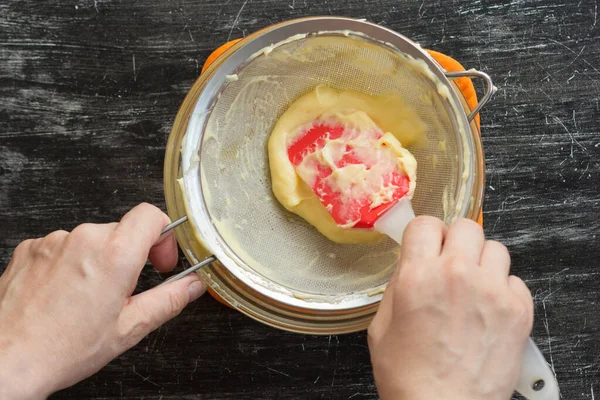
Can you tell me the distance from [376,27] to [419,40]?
275mm

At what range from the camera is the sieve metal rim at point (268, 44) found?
3.47ft

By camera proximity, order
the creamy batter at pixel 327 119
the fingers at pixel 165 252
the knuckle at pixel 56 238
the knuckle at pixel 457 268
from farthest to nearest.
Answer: the creamy batter at pixel 327 119 → the fingers at pixel 165 252 → the knuckle at pixel 56 238 → the knuckle at pixel 457 268

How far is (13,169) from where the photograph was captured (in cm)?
131

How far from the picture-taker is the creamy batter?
1.18 metres

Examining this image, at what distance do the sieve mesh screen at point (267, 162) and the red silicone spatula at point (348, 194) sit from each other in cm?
9

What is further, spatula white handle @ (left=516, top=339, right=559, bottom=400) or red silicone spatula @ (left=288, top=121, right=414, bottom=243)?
red silicone spatula @ (left=288, top=121, right=414, bottom=243)

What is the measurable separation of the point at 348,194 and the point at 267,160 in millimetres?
221

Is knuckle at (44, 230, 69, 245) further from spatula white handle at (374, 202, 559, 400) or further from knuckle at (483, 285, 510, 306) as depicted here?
spatula white handle at (374, 202, 559, 400)

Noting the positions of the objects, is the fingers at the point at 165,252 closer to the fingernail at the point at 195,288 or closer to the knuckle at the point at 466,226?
the fingernail at the point at 195,288

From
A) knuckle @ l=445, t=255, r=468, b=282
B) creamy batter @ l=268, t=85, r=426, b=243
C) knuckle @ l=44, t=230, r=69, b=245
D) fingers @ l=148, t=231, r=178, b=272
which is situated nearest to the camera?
knuckle @ l=445, t=255, r=468, b=282

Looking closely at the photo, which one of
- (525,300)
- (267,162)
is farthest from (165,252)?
(525,300)

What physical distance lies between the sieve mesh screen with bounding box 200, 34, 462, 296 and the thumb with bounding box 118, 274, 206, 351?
187 millimetres

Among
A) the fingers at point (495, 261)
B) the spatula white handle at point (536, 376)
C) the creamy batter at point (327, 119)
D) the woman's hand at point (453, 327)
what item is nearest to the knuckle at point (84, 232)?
the creamy batter at point (327, 119)

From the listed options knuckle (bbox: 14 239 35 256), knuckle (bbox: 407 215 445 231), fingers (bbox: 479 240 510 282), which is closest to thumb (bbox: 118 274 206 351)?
knuckle (bbox: 14 239 35 256)
